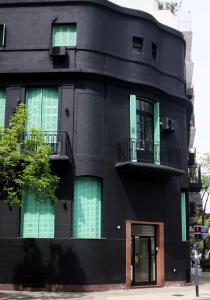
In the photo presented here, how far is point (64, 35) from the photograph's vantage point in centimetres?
2097

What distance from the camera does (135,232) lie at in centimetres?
2081

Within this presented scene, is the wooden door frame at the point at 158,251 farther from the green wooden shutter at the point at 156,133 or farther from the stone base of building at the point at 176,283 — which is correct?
the green wooden shutter at the point at 156,133

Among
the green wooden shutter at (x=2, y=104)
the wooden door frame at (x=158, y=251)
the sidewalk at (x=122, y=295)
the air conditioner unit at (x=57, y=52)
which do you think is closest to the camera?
the sidewalk at (x=122, y=295)

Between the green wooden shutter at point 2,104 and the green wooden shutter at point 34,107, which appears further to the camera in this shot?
the green wooden shutter at point 2,104

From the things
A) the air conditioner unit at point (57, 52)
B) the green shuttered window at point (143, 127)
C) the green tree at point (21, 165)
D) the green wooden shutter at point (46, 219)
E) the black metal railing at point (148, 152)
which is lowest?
the green wooden shutter at point (46, 219)

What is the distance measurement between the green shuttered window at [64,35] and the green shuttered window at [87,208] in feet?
19.3

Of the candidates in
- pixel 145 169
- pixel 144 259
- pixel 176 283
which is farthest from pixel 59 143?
pixel 176 283

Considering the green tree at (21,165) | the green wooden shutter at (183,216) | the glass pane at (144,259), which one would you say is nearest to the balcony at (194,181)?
the green wooden shutter at (183,216)

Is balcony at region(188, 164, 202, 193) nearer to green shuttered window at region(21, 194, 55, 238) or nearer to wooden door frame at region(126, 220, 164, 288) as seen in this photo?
wooden door frame at region(126, 220, 164, 288)

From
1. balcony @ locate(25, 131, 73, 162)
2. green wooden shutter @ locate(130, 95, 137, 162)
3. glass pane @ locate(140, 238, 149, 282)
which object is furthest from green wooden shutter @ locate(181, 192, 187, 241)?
balcony @ locate(25, 131, 73, 162)

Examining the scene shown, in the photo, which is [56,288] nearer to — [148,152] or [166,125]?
[148,152]

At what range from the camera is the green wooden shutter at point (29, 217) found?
19375 mm

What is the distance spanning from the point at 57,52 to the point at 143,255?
9.36m

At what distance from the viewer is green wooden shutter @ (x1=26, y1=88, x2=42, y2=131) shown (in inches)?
802
